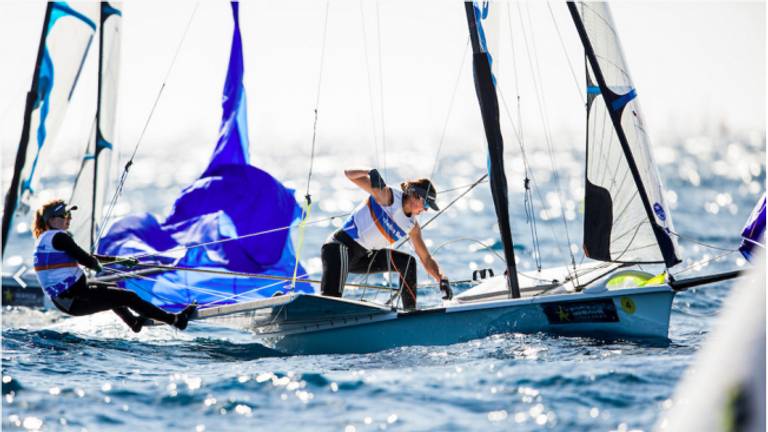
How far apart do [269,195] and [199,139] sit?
95.7 metres

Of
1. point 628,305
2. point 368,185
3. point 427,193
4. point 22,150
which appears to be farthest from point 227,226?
point 628,305

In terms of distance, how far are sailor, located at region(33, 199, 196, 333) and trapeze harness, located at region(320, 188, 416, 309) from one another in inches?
36.8

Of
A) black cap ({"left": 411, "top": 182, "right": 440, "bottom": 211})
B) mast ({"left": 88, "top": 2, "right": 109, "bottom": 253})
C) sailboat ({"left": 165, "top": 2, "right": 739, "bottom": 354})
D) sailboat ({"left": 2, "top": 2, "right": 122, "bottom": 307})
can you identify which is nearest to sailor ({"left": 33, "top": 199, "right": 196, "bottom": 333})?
sailboat ({"left": 2, "top": 2, "right": 122, "bottom": 307})

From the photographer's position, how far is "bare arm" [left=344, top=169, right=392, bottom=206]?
5.62 m

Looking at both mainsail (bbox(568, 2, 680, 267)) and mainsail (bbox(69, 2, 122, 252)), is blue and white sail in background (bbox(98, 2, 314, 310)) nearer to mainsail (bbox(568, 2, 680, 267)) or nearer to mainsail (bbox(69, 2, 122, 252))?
mainsail (bbox(69, 2, 122, 252))

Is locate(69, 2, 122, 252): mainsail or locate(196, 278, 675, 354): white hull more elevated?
Answer: locate(69, 2, 122, 252): mainsail

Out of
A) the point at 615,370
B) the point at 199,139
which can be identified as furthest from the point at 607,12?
the point at 199,139

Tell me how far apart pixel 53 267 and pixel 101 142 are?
10.3 feet

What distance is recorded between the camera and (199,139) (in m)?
102

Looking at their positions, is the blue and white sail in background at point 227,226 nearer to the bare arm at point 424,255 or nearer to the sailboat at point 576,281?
the sailboat at point 576,281

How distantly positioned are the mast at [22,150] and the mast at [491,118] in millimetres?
2743

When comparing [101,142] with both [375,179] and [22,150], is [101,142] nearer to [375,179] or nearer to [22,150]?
[22,150]

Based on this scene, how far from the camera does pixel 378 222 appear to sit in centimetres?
577

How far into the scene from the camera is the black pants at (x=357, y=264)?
5.75m
